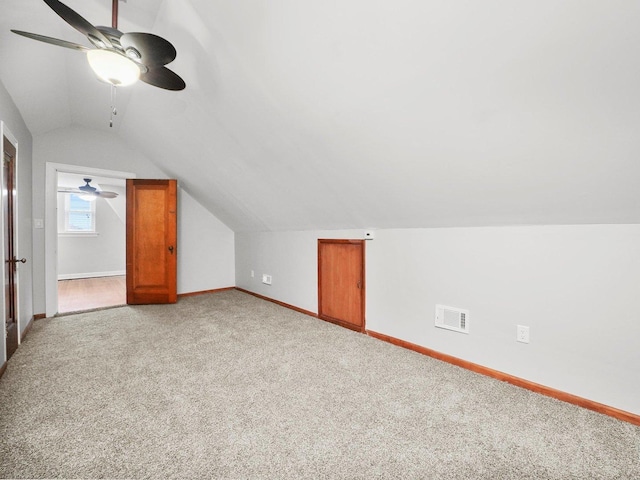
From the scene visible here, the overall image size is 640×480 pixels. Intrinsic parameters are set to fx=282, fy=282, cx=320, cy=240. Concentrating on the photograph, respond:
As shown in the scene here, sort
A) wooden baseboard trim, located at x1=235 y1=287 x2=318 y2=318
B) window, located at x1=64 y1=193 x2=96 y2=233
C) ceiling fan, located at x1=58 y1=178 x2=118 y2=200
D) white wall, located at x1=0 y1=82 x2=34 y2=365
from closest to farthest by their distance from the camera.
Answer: white wall, located at x1=0 y1=82 x2=34 y2=365 < wooden baseboard trim, located at x1=235 y1=287 x2=318 y2=318 < ceiling fan, located at x1=58 y1=178 x2=118 y2=200 < window, located at x1=64 y1=193 x2=96 y2=233

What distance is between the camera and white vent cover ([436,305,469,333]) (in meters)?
2.39

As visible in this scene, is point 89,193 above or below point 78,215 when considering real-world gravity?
above

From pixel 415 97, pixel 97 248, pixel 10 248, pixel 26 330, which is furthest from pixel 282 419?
pixel 97 248

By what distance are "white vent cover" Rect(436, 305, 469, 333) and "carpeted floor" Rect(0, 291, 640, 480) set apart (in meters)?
0.32

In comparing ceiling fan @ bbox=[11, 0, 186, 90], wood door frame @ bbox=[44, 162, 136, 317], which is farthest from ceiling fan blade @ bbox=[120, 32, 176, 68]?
wood door frame @ bbox=[44, 162, 136, 317]

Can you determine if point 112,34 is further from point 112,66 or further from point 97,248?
point 97,248

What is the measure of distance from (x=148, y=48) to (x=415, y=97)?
1.50 metres

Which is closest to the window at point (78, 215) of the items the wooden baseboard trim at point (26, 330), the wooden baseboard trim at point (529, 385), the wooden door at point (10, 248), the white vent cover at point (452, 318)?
the wooden baseboard trim at point (26, 330)

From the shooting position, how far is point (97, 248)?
7266 millimetres

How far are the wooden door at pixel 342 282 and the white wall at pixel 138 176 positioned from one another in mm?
2639

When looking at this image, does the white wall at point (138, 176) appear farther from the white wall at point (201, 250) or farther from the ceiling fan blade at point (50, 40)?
the ceiling fan blade at point (50, 40)

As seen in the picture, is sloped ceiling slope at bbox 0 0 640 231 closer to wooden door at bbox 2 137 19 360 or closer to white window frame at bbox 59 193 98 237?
wooden door at bbox 2 137 19 360

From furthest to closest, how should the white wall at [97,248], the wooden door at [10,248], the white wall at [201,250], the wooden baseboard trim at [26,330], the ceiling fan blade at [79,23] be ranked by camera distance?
the white wall at [97,248] < the white wall at [201,250] < the wooden baseboard trim at [26,330] < the wooden door at [10,248] < the ceiling fan blade at [79,23]

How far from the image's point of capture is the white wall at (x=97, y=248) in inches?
271
